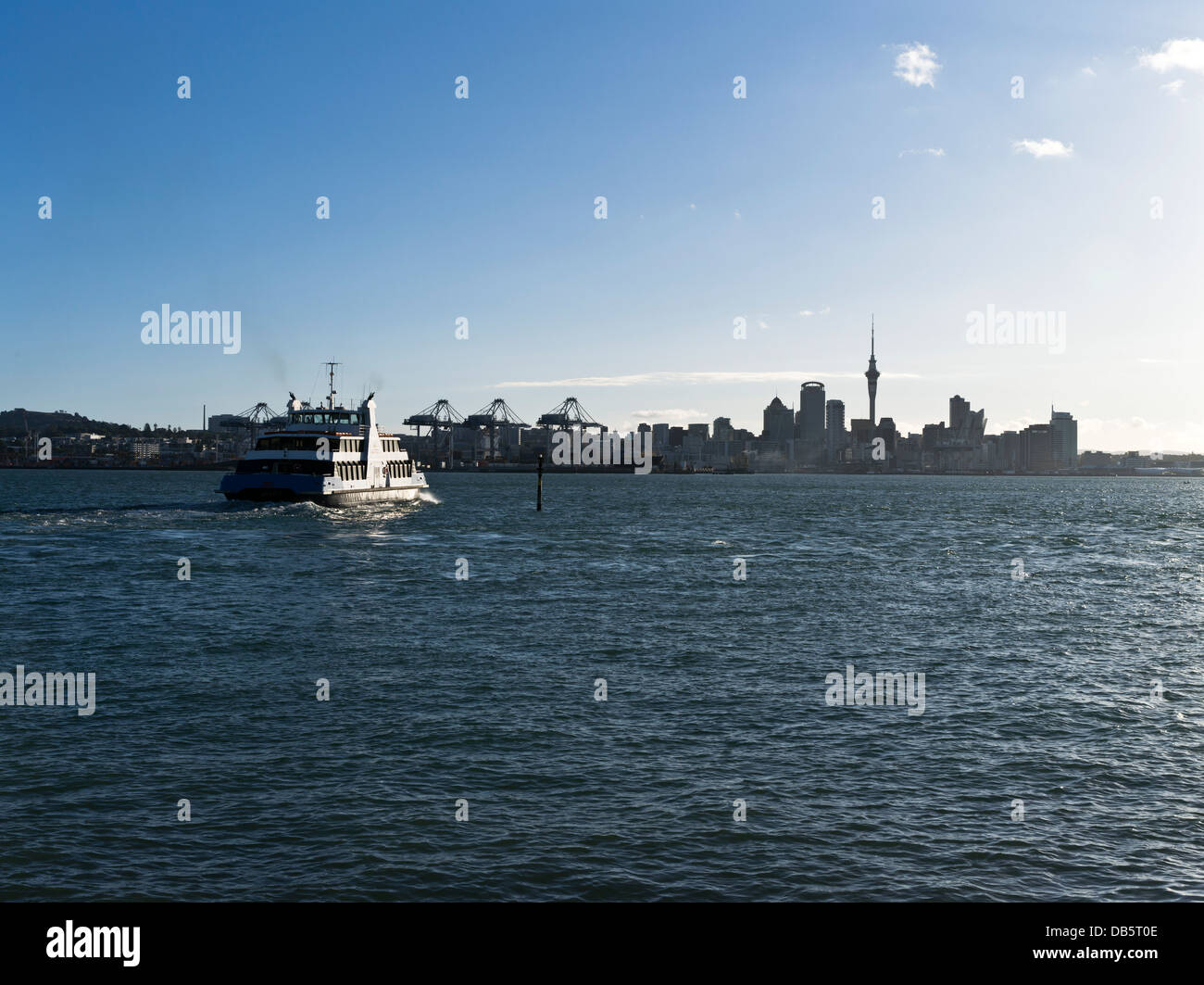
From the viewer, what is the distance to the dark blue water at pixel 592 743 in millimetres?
13664

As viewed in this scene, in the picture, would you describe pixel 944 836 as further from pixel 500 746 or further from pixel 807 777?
pixel 500 746

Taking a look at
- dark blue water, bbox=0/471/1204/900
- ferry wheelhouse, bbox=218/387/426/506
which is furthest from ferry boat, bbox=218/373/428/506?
dark blue water, bbox=0/471/1204/900

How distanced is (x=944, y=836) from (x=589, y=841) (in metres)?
5.44

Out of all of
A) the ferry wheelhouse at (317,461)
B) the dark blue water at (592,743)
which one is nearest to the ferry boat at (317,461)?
the ferry wheelhouse at (317,461)

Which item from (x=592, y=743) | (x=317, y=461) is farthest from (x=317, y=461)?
(x=592, y=743)

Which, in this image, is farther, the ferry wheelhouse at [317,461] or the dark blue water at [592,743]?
the ferry wheelhouse at [317,461]

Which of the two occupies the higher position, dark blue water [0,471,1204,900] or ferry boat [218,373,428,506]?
ferry boat [218,373,428,506]

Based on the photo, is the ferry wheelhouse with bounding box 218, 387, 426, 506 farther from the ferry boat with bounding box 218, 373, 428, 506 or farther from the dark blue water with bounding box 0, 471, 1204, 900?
the dark blue water with bounding box 0, 471, 1204, 900

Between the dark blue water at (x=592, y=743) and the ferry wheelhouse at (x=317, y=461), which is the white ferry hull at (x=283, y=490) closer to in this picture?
the ferry wheelhouse at (x=317, y=461)

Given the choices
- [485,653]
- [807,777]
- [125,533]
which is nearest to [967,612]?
[485,653]

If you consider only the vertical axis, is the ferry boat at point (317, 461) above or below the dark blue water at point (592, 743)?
above

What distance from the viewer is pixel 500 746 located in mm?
19297

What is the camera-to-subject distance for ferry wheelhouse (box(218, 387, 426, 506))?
9050cm

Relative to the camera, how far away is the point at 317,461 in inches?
3597
